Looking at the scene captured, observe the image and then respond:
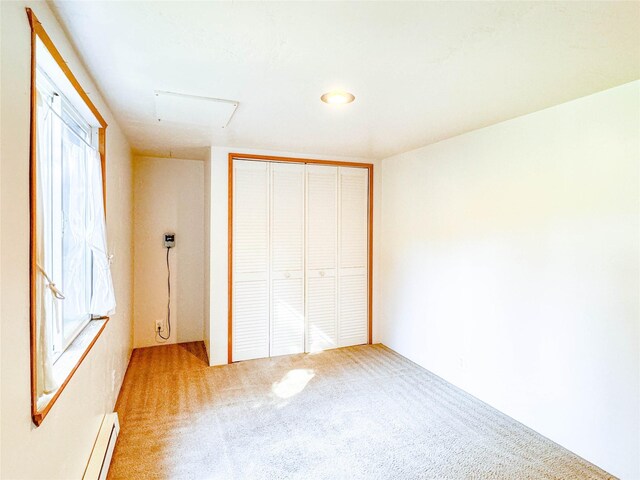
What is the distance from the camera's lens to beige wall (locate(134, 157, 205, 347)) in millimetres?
4289

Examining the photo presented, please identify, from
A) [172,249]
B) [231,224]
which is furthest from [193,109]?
[172,249]

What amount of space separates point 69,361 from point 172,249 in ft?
9.28

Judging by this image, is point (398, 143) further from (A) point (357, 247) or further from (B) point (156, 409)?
(B) point (156, 409)

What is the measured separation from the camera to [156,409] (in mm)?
2834

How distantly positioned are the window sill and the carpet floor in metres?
0.80

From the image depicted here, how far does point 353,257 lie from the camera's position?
171 inches

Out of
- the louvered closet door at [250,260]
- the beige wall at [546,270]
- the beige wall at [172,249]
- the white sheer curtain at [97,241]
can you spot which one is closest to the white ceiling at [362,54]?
the beige wall at [546,270]

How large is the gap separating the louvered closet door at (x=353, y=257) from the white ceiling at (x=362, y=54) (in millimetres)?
1567

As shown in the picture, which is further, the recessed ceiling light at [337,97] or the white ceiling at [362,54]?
the recessed ceiling light at [337,97]

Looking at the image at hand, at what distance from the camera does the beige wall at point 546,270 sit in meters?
2.09

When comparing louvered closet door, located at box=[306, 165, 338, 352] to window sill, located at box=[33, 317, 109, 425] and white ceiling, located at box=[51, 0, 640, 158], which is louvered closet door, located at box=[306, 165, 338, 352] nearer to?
white ceiling, located at box=[51, 0, 640, 158]

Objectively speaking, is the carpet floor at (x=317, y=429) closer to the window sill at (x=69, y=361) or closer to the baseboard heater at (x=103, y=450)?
the baseboard heater at (x=103, y=450)

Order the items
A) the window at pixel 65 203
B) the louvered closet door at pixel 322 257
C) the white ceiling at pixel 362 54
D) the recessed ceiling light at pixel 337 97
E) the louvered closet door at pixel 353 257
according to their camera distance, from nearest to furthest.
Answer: the white ceiling at pixel 362 54 → the window at pixel 65 203 → the recessed ceiling light at pixel 337 97 → the louvered closet door at pixel 322 257 → the louvered closet door at pixel 353 257

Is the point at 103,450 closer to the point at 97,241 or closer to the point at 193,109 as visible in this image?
the point at 97,241
